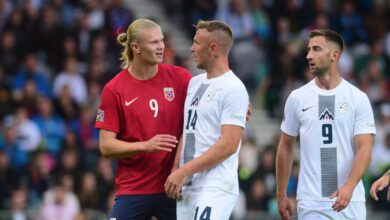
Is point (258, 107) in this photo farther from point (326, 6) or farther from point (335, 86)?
point (335, 86)

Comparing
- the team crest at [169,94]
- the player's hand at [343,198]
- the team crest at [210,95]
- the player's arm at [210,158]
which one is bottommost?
the player's hand at [343,198]

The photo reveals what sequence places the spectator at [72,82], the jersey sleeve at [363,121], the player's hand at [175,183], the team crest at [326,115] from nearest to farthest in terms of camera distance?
the player's hand at [175,183] → the jersey sleeve at [363,121] → the team crest at [326,115] → the spectator at [72,82]

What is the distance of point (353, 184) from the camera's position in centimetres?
1023

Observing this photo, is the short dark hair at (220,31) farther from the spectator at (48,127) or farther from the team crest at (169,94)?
the spectator at (48,127)

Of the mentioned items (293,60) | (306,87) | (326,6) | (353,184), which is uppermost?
(326,6)

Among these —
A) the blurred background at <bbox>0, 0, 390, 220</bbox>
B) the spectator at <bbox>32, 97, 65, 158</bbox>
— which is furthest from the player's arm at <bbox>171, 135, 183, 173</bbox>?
the spectator at <bbox>32, 97, 65, 158</bbox>

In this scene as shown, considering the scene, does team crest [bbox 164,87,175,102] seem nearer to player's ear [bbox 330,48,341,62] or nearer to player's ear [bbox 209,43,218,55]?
player's ear [bbox 209,43,218,55]

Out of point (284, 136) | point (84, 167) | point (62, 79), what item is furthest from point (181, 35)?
point (284, 136)

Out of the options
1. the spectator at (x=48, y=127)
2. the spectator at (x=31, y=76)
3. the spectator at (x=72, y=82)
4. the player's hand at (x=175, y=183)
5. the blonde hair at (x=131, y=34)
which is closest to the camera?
the player's hand at (x=175, y=183)

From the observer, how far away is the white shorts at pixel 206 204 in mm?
10195

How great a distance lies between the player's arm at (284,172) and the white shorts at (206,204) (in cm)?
57

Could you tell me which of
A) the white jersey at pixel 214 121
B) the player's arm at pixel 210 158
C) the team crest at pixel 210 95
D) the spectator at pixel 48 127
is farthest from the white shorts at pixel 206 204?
the spectator at pixel 48 127

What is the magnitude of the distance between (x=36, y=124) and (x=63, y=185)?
1.54 m

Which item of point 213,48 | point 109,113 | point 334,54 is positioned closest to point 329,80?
point 334,54
